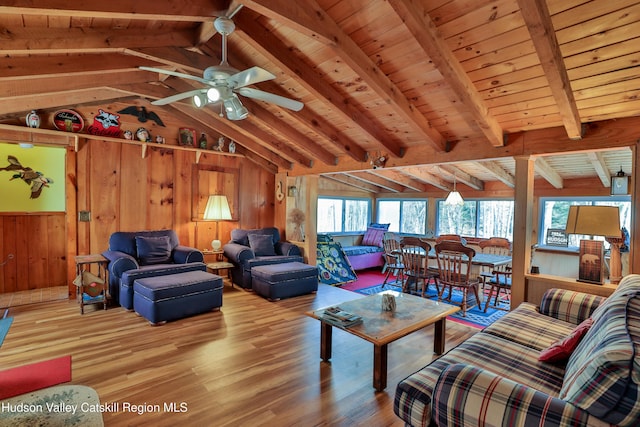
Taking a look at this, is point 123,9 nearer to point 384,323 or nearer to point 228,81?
point 228,81

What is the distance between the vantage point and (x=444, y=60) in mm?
2430

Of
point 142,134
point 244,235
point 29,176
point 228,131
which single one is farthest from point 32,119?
point 244,235

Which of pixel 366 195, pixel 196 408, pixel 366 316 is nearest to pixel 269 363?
pixel 196 408

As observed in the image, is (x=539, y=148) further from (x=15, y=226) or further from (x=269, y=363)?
(x=15, y=226)

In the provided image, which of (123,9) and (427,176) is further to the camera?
(427,176)

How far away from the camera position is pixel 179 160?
540cm

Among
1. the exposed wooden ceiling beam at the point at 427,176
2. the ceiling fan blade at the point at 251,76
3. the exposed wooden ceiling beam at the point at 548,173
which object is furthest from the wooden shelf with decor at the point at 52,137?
the exposed wooden ceiling beam at the point at 548,173

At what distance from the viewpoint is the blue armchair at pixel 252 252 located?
511 centimetres

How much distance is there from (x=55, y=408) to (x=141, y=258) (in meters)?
2.49

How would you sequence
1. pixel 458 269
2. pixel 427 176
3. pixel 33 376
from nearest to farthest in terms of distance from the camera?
pixel 33 376, pixel 458 269, pixel 427 176

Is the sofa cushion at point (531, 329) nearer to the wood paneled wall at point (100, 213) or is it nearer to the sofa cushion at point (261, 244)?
the sofa cushion at point (261, 244)

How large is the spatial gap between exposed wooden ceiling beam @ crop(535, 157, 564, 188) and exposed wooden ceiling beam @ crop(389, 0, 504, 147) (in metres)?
2.36

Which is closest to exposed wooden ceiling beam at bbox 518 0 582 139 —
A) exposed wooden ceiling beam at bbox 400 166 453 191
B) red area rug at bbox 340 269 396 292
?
exposed wooden ceiling beam at bbox 400 166 453 191

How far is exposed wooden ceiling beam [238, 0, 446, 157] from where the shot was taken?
2.19 m
